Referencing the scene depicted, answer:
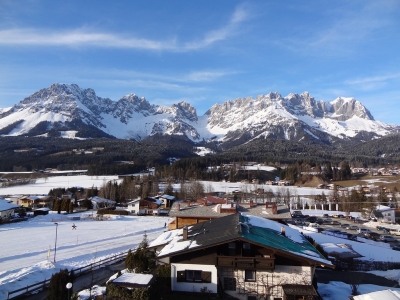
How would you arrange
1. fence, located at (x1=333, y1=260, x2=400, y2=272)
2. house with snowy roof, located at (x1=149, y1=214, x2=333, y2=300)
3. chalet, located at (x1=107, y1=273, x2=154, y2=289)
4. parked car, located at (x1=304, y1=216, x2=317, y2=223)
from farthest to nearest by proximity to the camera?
parked car, located at (x1=304, y1=216, x2=317, y2=223) → fence, located at (x1=333, y1=260, x2=400, y2=272) → house with snowy roof, located at (x1=149, y1=214, x2=333, y2=300) → chalet, located at (x1=107, y1=273, x2=154, y2=289)

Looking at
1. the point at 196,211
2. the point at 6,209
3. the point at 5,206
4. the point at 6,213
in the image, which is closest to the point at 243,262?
the point at 196,211

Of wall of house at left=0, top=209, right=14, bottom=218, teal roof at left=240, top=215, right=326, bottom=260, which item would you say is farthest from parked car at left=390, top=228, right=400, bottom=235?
wall of house at left=0, top=209, right=14, bottom=218

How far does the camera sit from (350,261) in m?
29.1

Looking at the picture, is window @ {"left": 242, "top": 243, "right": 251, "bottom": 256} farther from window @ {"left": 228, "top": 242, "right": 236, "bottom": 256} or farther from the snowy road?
the snowy road

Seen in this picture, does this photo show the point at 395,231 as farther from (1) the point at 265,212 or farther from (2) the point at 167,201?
(2) the point at 167,201

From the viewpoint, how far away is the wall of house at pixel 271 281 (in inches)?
635

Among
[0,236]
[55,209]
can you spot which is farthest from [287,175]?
[0,236]

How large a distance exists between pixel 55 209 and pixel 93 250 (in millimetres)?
44246

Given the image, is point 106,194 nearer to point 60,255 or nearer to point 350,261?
point 60,255

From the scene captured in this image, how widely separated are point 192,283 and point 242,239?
10.4 feet

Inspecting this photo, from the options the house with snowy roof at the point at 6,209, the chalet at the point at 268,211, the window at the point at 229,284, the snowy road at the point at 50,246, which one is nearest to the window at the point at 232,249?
the window at the point at 229,284

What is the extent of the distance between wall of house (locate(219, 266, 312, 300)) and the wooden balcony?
474mm

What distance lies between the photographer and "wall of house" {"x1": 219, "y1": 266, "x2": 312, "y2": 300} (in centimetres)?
1614

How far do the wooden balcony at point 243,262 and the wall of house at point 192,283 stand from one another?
22.3 inches
